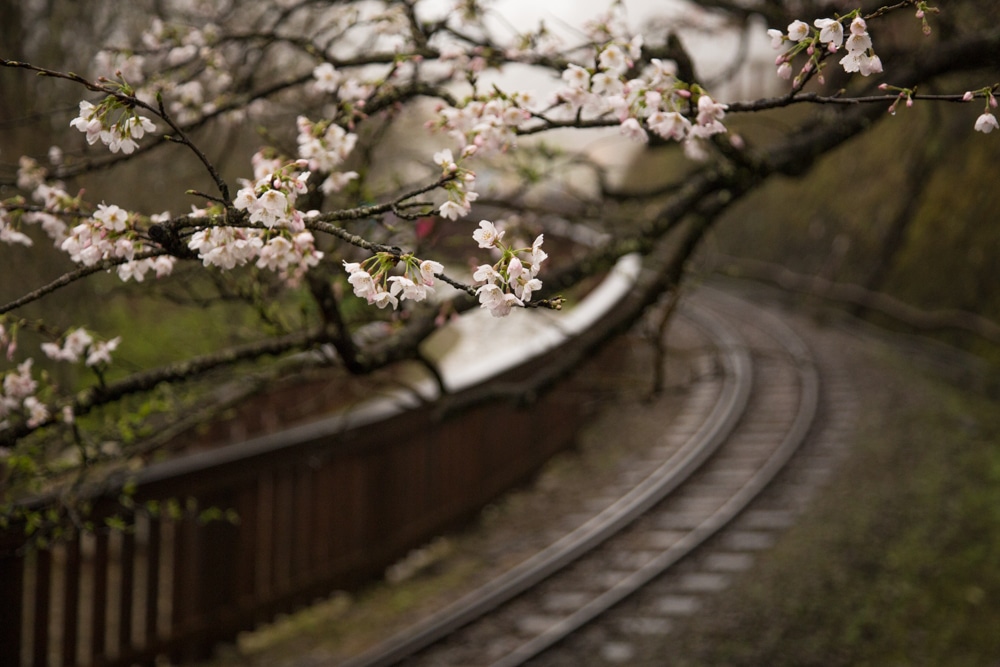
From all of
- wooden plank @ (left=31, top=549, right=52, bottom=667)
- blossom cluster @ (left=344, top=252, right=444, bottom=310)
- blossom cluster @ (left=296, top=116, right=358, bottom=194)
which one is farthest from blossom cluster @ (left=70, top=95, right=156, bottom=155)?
wooden plank @ (left=31, top=549, right=52, bottom=667)

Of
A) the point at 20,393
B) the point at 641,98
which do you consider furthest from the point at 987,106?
the point at 20,393

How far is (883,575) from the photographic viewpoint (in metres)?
6.60

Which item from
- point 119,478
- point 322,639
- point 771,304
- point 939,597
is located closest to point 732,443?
point 939,597

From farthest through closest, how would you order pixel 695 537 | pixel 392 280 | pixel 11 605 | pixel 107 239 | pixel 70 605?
pixel 695 537
pixel 70 605
pixel 11 605
pixel 107 239
pixel 392 280

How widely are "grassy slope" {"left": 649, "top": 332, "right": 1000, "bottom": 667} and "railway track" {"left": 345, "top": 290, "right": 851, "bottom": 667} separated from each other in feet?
1.05

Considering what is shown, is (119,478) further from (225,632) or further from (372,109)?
(372,109)

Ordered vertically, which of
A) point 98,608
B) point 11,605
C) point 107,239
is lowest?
point 98,608

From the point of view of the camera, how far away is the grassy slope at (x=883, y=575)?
5629 mm

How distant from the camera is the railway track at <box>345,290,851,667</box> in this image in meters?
5.68

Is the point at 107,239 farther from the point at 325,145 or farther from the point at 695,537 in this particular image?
the point at 695,537

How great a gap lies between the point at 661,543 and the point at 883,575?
181 cm

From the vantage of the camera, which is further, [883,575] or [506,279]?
[883,575]

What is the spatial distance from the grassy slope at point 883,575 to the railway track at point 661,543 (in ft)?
1.05

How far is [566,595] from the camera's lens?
6.45 metres
